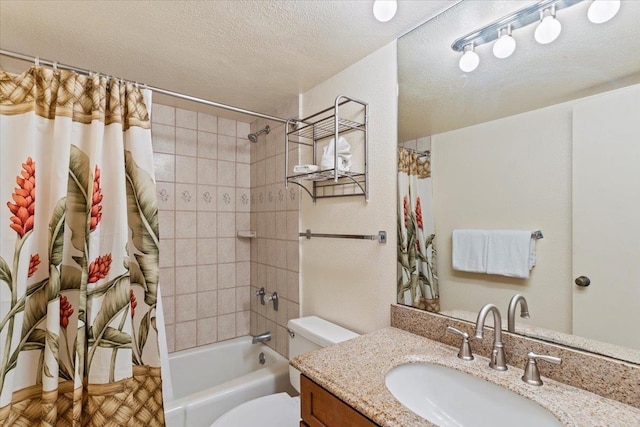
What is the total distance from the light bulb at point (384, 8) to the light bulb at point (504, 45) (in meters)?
0.38

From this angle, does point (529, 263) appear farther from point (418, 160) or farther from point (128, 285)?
point (128, 285)

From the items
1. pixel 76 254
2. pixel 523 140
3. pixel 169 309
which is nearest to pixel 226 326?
pixel 169 309

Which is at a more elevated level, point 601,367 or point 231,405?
point 601,367

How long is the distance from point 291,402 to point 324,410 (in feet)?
2.36

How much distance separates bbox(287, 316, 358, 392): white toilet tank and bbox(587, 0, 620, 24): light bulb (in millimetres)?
1429

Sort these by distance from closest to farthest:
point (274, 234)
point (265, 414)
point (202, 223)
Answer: point (265, 414)
point (274, 234)
point (202, 223)

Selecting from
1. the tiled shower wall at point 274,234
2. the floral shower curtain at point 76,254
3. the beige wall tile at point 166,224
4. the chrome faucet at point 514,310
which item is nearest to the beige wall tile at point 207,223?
the beige wall tile at point 166,224

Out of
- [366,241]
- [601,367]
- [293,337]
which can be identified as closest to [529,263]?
[601,367]

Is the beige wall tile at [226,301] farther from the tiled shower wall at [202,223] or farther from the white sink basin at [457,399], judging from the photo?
the white sink basin at [457,399]

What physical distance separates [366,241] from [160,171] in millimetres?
1591

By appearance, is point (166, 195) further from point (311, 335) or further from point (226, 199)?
point (311, 335)

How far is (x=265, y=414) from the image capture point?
1417 mm

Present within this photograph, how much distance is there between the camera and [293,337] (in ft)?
5.46

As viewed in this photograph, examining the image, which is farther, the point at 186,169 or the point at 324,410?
the point at 186,169
